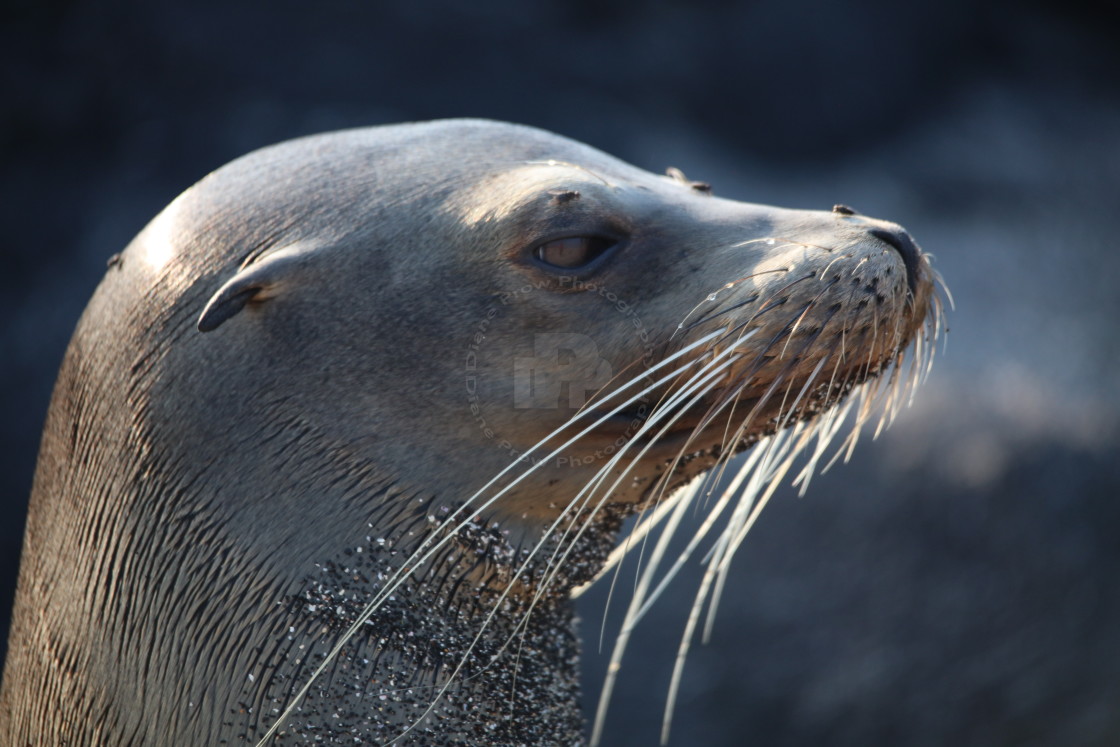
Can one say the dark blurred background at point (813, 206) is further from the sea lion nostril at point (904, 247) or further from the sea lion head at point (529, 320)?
the sea lion nostril at point (904, 247)

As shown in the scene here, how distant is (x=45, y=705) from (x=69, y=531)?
30 cm

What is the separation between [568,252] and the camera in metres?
1.68

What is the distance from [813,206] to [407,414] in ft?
11.3

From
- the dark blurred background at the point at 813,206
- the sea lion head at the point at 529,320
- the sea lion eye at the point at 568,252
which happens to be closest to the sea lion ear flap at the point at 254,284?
the sea lion head at the point at 529,320

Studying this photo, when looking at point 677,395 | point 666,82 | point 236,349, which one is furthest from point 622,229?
point 666,82

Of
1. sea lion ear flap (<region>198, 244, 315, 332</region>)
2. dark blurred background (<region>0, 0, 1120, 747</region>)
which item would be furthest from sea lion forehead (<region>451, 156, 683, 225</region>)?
dark blurred background (<region>0, 0, 1120, 747</region>)

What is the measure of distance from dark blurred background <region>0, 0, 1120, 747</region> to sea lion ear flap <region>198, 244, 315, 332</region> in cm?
231

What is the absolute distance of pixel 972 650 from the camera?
4.33 m

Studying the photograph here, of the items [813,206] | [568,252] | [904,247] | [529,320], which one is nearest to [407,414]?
[529,320]

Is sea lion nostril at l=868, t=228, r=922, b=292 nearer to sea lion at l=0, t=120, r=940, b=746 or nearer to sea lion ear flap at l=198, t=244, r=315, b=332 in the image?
sea lion at l=0, t=120, r=940, b=746

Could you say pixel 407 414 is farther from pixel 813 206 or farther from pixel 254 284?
pixel 813 206

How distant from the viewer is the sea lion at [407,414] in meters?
1.65

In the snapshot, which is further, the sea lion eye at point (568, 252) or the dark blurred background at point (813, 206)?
the dark blurred background at point (813, 206)

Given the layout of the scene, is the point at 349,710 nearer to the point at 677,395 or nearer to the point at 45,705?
the point at 45,705
